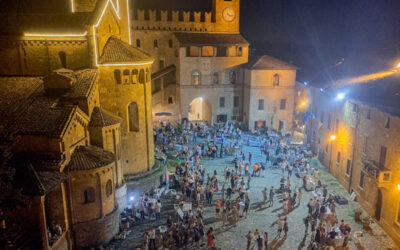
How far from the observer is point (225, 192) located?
89.1 ft

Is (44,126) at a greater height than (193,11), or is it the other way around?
(193,11)

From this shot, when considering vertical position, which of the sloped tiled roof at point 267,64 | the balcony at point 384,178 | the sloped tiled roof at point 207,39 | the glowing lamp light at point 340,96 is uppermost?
the sloped tiled roof at point 207,39

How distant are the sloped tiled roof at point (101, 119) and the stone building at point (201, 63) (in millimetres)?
22938

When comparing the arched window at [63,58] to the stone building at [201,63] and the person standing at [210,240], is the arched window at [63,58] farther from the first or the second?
the stone building at [201,63]

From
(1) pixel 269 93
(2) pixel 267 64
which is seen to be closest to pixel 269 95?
(1) pixel 269 93

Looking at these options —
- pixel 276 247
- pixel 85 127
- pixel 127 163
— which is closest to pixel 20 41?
pixel 85 127

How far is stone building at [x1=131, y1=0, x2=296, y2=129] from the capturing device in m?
45.7

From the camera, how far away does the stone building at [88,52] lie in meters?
24.6

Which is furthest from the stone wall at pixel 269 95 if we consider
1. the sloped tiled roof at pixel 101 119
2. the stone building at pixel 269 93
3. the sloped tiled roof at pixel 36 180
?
the sloped tiled roof at pixel 36 180

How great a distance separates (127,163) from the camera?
89.5ft

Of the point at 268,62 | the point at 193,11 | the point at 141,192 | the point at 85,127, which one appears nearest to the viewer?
the point at 85,127

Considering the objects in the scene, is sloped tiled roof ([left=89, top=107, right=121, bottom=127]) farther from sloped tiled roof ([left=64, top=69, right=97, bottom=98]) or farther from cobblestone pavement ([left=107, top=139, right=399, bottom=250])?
cobblestone pavement ([left=107, top=139, right=399, bottom=250])

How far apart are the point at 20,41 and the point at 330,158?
29.5m

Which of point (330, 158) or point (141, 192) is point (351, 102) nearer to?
point (330, 158)
